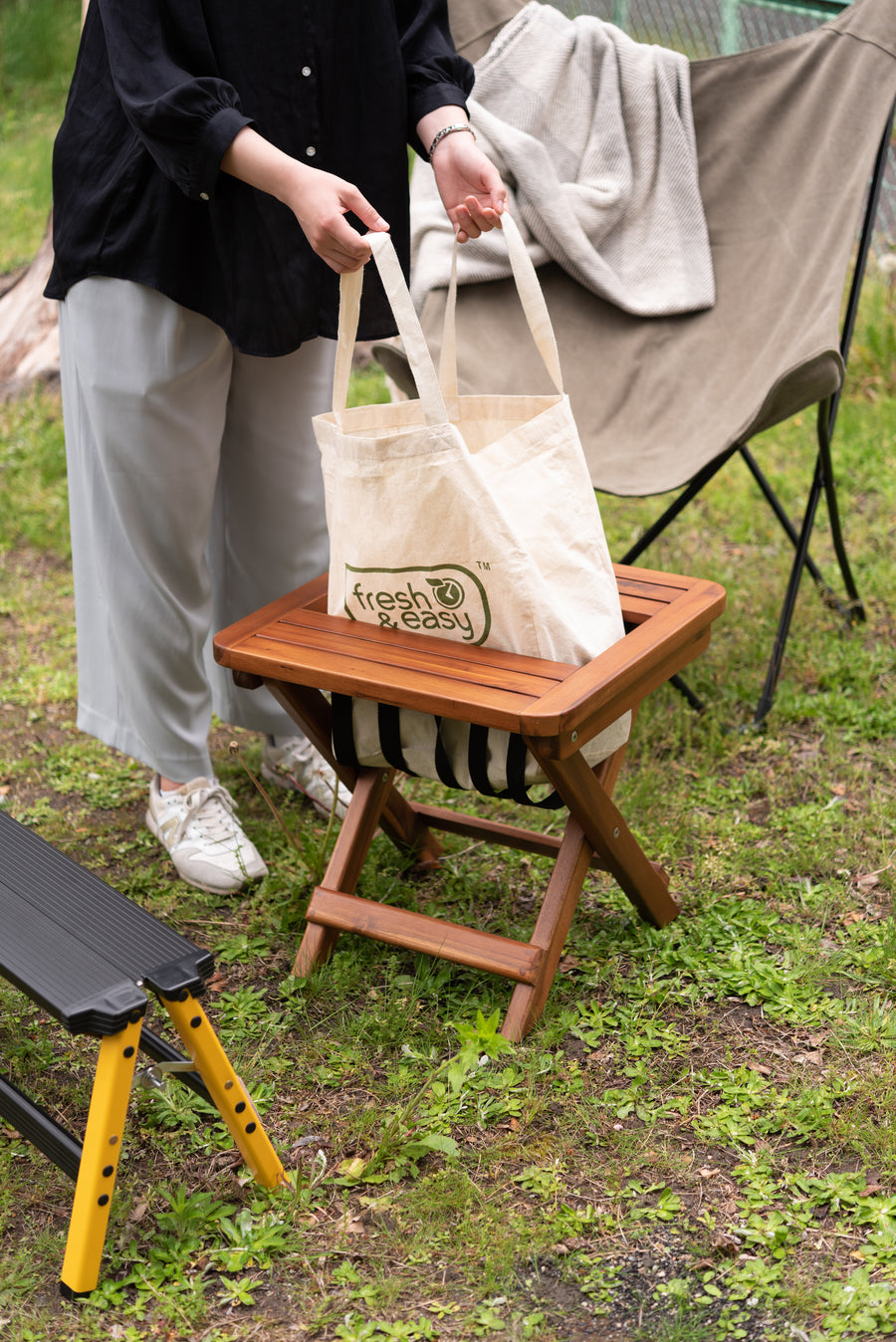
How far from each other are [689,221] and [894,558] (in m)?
1.12

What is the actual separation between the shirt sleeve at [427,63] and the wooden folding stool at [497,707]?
81 cm

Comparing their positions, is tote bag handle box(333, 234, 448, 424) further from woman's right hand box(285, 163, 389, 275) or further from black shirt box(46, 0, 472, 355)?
black shirt box(46, 0, 472, 355)

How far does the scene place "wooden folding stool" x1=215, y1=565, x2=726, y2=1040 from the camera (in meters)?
1.79

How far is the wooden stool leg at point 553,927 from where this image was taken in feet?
6.54

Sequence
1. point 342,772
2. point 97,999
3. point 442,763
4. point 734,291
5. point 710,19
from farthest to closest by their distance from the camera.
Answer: point 710,19
point 734,291
point 342,772
point 442,763
point 97,999

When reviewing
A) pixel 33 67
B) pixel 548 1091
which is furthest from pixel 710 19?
pixel 33 67

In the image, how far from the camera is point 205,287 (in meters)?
2.12

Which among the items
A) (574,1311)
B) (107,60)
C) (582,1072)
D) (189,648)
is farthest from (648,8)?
(574,1311)

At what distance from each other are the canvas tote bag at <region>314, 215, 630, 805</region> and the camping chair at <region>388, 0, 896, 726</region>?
854 mm

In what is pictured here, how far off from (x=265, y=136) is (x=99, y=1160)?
1514mm

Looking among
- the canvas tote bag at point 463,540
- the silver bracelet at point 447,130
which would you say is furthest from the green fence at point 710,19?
the canvas tote bag at point 463,540

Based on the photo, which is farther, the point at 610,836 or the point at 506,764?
the point at 610,836

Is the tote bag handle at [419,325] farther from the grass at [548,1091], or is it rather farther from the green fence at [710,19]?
the green fence at [710,19]

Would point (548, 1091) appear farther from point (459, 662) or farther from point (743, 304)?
point (743, 304)
